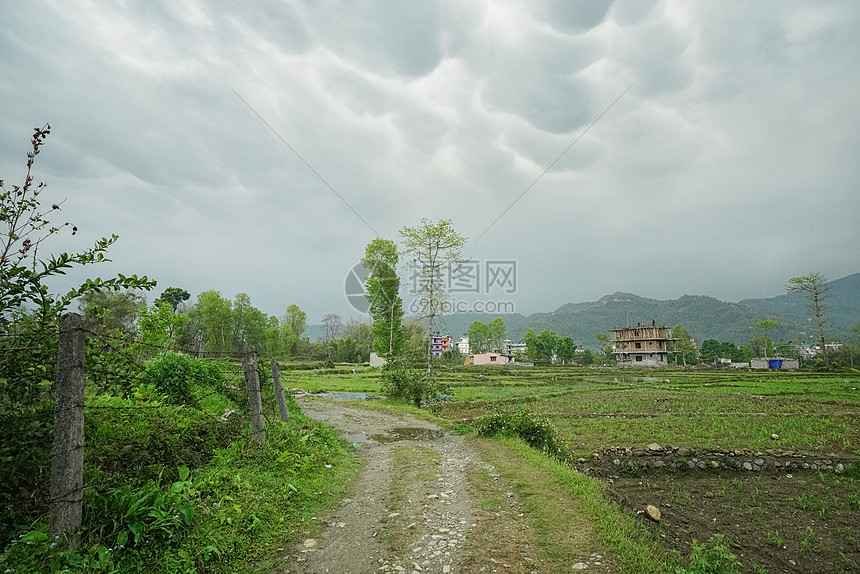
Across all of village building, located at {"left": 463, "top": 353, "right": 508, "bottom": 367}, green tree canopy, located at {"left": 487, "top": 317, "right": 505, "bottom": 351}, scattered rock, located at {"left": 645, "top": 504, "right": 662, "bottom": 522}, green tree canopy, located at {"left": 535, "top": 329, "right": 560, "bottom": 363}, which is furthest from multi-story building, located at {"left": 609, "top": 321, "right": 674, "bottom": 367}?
scattered rock, located at {"left": 645, "top": 504, "right": 662, "bottom": 522}

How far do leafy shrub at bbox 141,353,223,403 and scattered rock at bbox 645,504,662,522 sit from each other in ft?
36.2

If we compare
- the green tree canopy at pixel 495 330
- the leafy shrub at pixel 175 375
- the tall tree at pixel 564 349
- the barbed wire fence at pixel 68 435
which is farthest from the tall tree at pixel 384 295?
the green tree canopy at pixel 495 330

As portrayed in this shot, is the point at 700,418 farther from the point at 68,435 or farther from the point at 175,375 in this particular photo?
the point at 68,435

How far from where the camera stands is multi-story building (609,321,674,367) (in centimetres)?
7869

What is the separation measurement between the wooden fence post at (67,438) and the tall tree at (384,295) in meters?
29.2

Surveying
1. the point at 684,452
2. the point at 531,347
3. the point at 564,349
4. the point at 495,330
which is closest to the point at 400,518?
the point at 684,452

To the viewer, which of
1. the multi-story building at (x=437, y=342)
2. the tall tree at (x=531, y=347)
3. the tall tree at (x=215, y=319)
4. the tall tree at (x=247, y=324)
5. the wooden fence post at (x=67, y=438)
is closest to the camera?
the wooden fence post at (x=67, y=438)

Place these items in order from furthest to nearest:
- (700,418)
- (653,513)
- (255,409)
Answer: (700,418), (255,409), (653,513)

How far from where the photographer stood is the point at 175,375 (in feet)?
38.5

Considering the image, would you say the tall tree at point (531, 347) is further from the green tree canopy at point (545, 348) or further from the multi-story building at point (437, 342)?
the multi-story building at point (437, 342)

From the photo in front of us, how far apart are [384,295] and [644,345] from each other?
65234mm

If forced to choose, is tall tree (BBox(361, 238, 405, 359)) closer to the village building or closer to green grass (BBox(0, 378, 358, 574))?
green grass (BBox(0, 378, 358, 574))

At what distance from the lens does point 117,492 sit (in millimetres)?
4734

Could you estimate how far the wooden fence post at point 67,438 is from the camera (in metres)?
4.06
